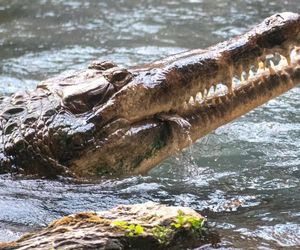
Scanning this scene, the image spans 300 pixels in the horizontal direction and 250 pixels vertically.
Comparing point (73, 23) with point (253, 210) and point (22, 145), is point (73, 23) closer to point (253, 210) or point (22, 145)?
point (22, 145)

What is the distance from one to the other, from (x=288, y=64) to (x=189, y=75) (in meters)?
0.91

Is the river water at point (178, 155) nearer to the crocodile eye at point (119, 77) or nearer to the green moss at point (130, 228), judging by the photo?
the green moss at point (130, 228)

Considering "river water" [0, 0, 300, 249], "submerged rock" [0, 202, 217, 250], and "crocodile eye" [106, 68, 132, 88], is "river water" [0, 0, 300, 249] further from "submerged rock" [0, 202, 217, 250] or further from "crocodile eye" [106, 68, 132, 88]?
"crocodile eye" [106, 68, 132, 88]

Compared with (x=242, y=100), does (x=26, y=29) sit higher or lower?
lower

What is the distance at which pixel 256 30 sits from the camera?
5.41m

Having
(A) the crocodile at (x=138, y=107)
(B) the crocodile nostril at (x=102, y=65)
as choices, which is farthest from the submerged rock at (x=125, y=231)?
(B) the crocodile nostril at (x=102, y=65)

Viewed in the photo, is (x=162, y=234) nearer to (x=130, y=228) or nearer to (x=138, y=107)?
(x=130, y=228)

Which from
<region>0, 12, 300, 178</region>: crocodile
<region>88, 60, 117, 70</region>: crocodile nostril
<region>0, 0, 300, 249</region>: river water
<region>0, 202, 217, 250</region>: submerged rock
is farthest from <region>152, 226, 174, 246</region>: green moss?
<region>88, 60, 117, 70</region>: crocodile nostril

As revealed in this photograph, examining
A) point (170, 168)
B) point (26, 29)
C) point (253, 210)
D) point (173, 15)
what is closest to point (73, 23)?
point (26, 29)

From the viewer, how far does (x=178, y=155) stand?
18.7ft

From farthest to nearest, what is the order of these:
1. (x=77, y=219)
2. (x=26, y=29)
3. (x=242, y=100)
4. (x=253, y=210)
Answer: (x=26, y=29) → (x=242, y=100) → (x=253, y=210) → (x=77, y=219)

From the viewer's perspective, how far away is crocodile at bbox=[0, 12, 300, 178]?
17.2 feet

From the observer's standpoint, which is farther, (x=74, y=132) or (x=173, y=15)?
(x=173, y=15)

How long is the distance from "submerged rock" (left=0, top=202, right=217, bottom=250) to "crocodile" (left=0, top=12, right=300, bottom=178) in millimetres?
1439
